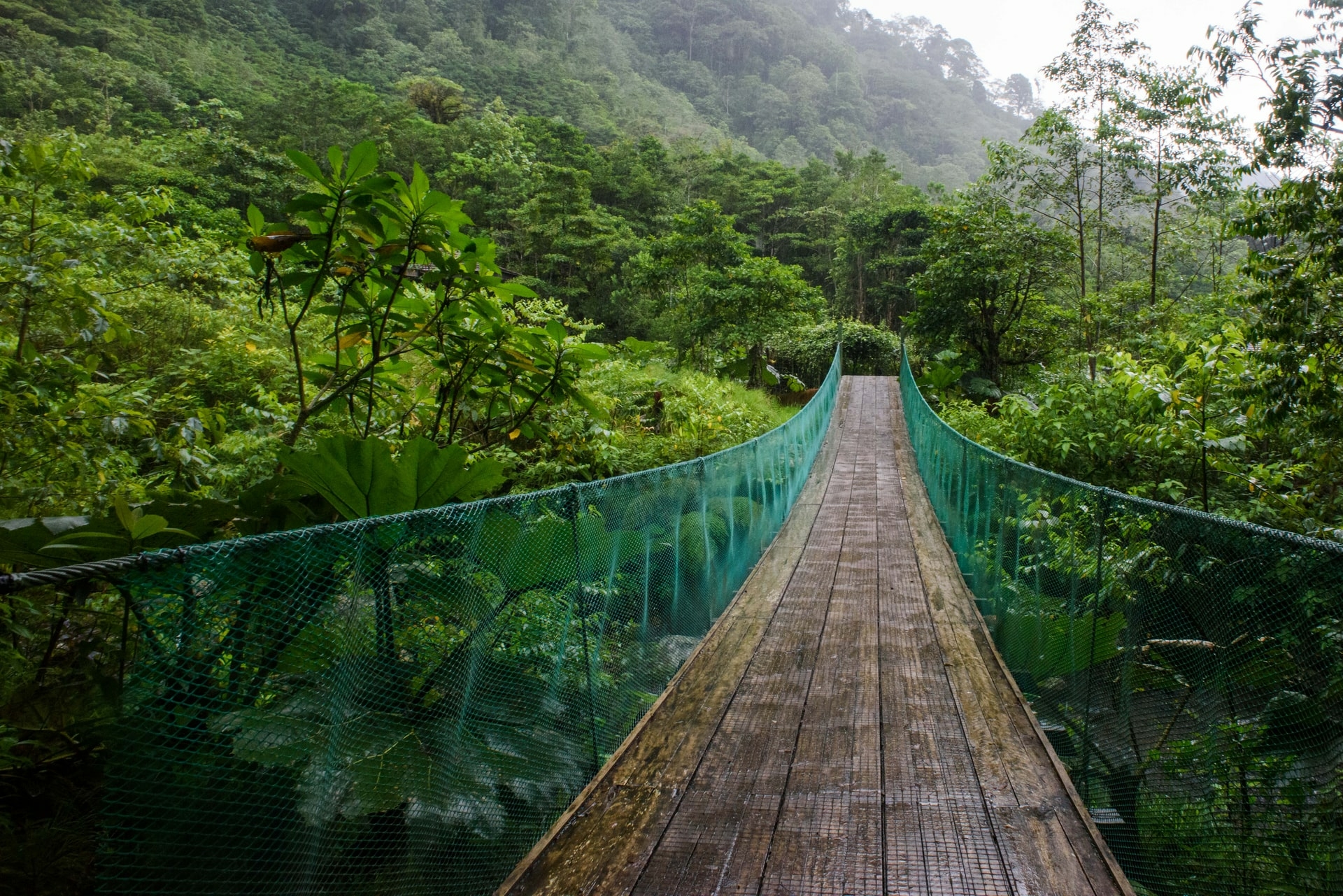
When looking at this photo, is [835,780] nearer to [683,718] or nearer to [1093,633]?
[683,718]


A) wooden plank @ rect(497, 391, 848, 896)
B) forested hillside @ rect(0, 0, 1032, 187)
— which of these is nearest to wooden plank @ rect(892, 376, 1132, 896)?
wooden plank @ rect(497, 391, 848, 896)

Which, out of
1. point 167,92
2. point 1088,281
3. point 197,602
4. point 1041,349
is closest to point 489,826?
point 197,602

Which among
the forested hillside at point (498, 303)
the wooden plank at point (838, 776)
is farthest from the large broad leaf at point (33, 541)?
the wooden plank at point (838, 776)

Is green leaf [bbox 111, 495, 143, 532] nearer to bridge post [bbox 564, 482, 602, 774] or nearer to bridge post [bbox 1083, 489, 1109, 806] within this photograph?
bridge post [bbox 564, 482, 602, 774]

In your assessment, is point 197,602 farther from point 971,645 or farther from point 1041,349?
point 1041,349

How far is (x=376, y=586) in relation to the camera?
1.64 m

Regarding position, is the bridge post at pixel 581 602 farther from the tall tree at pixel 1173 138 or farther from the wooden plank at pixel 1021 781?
the tall tree at pixel 1173 138

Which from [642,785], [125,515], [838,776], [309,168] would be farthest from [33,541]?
[838,776]

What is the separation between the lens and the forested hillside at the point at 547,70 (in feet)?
98.5

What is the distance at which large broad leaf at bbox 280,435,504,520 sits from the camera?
192 centimetres

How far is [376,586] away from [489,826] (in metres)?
0.85

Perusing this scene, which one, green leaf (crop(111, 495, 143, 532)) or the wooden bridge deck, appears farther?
→ the wooden bridge deck

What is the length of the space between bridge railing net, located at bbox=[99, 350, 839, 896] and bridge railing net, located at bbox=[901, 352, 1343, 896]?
6.13 ft

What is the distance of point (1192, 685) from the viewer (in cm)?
192
